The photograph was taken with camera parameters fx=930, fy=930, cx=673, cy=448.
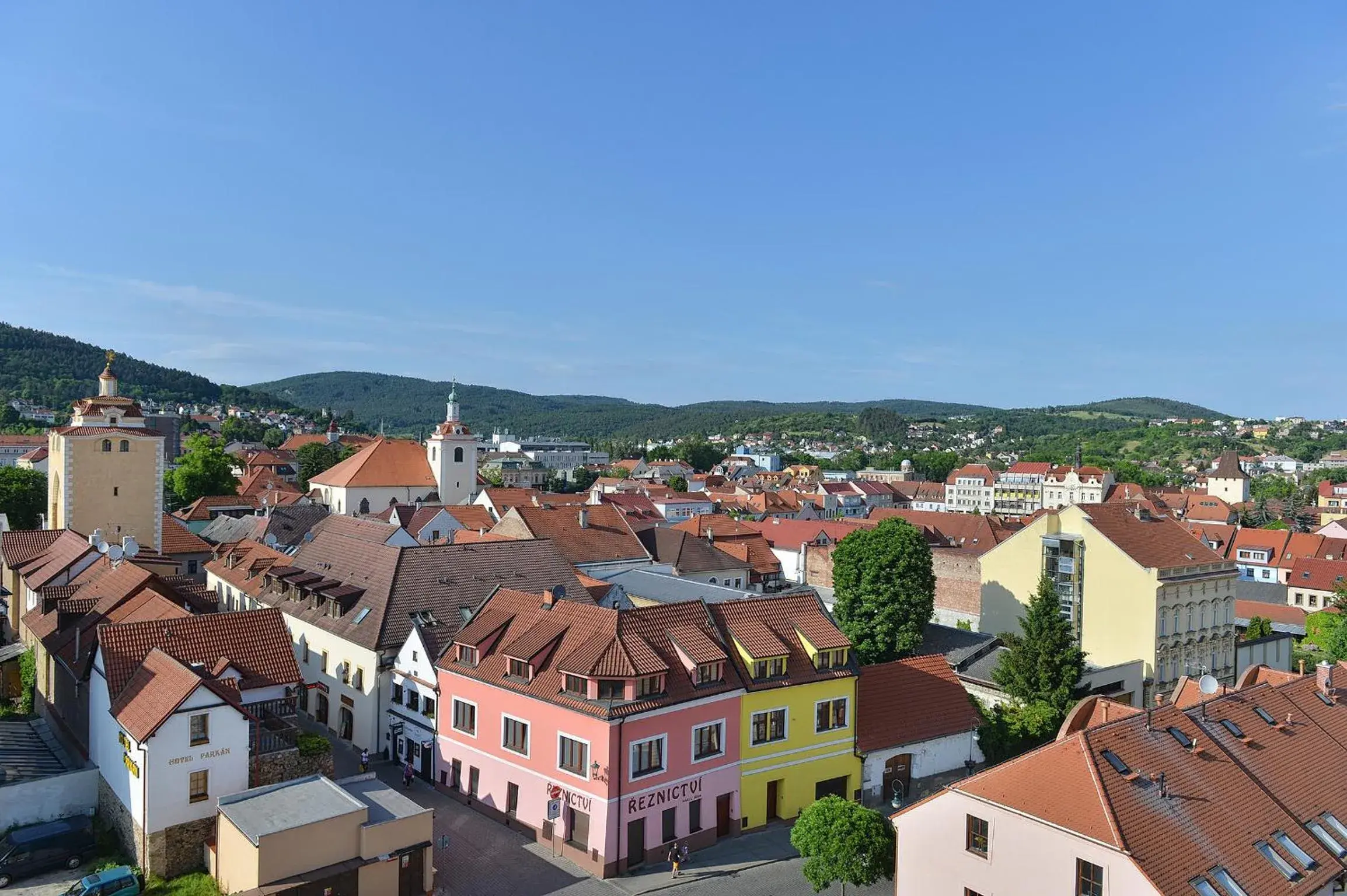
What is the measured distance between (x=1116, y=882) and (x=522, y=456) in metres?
183

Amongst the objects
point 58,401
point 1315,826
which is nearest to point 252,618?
point 1315,826

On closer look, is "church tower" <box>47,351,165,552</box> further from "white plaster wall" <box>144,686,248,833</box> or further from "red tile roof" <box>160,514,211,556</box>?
"white plaster wall" <box>144,686,248,833</box>

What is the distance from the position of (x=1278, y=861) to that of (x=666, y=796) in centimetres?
1283

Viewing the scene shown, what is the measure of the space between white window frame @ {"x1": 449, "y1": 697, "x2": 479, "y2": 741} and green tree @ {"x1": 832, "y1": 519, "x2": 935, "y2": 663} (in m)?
20.5

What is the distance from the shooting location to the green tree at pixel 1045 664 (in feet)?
103

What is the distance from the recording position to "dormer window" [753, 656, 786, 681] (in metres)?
25.2

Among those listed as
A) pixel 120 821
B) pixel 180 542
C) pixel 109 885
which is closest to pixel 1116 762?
pixel 109 885

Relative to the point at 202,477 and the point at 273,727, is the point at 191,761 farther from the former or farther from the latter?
the point at 202,477

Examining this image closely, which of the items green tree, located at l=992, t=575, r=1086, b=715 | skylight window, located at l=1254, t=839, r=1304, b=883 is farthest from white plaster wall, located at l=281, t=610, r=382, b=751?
skylight window, located at l=1254, t=839, r=1304, b=883

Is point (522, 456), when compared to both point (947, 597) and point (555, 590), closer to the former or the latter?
point (947, 597)

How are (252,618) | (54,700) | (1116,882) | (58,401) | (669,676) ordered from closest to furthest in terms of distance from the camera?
(1116,882)
(669,676)
(252,618)
(54,700)
(58,401)

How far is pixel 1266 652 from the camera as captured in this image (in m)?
44.4

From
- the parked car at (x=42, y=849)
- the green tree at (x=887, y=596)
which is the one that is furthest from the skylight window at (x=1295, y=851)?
the parked car at (x=42, y=849)

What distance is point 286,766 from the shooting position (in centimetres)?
2205
